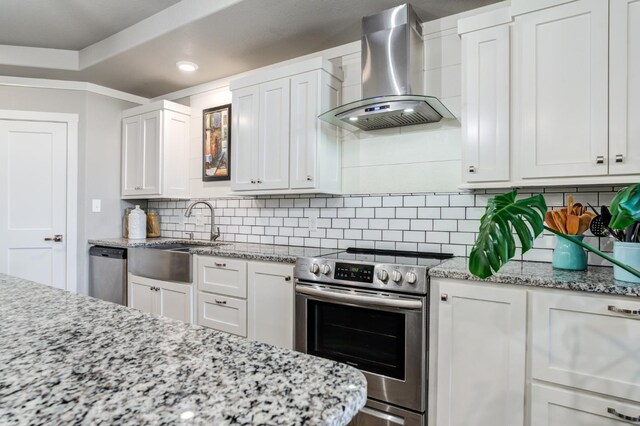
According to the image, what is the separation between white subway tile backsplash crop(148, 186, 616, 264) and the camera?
2.10m

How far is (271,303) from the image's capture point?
2.39 meters

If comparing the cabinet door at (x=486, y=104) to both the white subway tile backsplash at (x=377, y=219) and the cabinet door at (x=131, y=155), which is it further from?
the cabinet door at (x=131, y=155)

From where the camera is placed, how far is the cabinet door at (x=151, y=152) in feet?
11.8

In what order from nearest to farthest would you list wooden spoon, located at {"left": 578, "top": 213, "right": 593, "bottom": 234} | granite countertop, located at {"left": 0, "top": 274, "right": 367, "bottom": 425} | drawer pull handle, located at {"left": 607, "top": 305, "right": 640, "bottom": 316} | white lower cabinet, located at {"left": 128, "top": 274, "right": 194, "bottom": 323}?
granite countertop, located at {"left": 0, "top": 274, "right": 367, "bottom": 425} → drawer pull handle, located at {"left": 607, "top": 305, "right": 640, "bottom": 316} → wooden spoon, located at {"left": 578, "top": 213, "right": 593, "bottom": 234} → white lower cabinet, located at {"left": 128, "top": 274, "right": 194, "bottom": 323}

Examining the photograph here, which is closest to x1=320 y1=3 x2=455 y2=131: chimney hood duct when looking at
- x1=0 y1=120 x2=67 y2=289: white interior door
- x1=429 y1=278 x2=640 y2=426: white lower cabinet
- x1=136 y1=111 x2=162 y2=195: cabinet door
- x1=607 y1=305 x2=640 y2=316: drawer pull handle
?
x1=429 y1=278 x2=640 y2=426: white lower cabinet

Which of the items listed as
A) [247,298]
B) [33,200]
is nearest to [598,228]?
[247,298]

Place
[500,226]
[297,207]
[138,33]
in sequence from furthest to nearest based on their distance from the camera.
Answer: [297,207], [138,33], [500,226]

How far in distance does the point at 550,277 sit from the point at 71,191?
402 centimetres

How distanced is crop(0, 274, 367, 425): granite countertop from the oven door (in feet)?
4.07

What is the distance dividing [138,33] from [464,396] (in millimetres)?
3259

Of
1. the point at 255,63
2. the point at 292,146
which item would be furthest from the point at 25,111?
the point at 292,146

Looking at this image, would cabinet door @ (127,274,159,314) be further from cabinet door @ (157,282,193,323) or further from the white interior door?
the white interior door

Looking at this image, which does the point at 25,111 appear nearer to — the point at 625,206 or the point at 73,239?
the point at 73,239

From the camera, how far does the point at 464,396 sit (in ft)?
5.71
